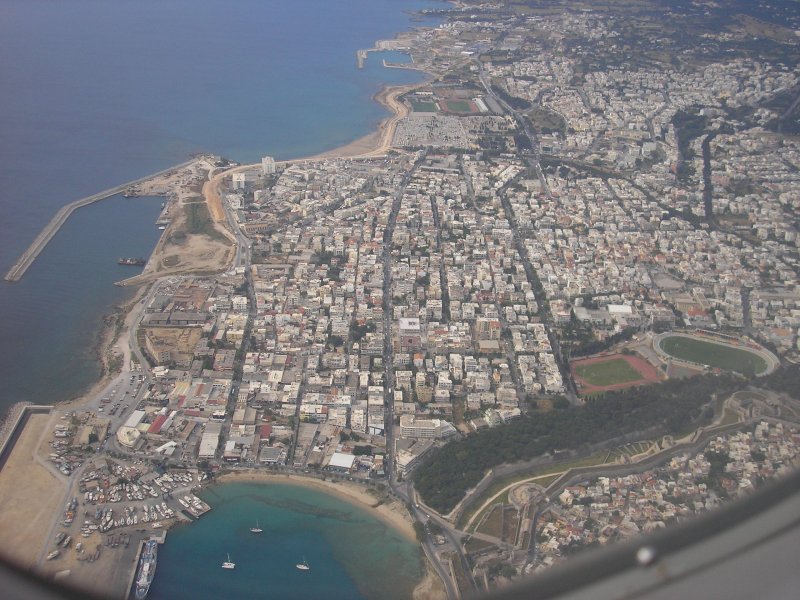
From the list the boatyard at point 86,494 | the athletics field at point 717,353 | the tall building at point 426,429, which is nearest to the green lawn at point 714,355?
the athletics field at point 717,353

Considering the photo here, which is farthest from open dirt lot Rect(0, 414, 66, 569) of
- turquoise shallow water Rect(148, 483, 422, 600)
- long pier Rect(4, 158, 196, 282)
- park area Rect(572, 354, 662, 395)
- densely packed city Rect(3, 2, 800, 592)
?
park area Rect(572, 354, 662, 395)

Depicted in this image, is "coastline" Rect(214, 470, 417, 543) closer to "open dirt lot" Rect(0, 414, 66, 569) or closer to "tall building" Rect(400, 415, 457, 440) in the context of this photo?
"tall building" Rect(400, 415, 457, 440)

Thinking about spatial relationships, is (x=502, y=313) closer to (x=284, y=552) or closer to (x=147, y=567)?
(x=284, y=552)

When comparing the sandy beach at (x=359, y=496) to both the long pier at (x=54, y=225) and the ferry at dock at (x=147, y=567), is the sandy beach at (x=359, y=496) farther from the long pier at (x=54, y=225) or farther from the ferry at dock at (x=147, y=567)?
the long pier at (x=54, y=225)

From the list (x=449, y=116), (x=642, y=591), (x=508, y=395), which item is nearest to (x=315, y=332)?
(x=508, y=395)

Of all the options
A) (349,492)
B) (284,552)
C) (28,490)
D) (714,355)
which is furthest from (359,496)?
(714,355)
